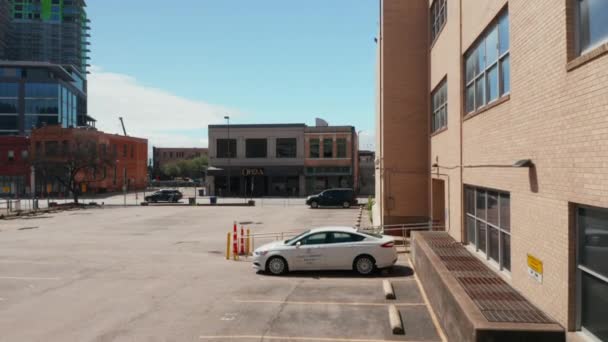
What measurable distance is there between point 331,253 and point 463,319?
24.9 ft

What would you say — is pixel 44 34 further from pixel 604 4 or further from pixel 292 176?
pixel 604 4

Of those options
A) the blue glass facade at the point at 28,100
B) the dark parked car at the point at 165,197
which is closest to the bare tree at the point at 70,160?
the dark parked car at the point at 165,197

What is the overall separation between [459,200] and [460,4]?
18.8ft

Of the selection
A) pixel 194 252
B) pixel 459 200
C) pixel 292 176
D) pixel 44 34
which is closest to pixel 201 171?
pixel 292 176

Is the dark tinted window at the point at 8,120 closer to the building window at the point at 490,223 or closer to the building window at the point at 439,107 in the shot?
the building window at the point at 439,107

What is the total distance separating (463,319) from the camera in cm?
720

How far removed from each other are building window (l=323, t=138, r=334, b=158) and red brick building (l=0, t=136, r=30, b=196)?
42611 millimetres

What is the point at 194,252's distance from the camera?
66.2ft

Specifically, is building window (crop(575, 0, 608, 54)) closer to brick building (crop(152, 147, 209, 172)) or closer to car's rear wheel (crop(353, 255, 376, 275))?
car's rear wheel (crop(353, 255, 376, 275))

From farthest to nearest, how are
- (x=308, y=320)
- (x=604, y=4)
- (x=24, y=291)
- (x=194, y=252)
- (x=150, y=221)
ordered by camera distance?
(x=150, y=221)
(x=194, y=252)
(x=24, y=291)
(x=308, y=320)
(x=604, y=4)

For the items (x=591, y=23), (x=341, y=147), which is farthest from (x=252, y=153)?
(x=591, y=23)

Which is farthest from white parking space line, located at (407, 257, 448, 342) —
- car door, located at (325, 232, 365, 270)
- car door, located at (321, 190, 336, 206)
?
car door, located at (321, 190, 336, 206)

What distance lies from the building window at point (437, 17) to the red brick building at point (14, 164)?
66.8 metres

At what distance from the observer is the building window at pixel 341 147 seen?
65375mm
